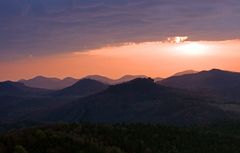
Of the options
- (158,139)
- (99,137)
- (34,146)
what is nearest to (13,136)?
(34,146)

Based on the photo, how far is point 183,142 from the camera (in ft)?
214

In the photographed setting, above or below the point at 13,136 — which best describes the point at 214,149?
below

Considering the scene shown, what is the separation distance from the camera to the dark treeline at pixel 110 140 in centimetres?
4572

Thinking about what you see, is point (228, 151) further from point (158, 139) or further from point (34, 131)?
point (34, 131)

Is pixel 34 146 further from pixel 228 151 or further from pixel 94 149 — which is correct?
pixel 228 151

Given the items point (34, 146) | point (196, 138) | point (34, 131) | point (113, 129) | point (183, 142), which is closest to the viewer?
point (34, 146)

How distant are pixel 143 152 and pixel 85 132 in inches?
277

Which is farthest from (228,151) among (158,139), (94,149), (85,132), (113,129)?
(94,149)

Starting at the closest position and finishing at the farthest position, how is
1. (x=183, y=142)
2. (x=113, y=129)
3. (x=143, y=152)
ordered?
(x=143, y=152) < (x=113, y=129) < (x=183, y=142)

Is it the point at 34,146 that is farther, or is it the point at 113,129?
the point at 113,129

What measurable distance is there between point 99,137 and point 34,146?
10.5 metres

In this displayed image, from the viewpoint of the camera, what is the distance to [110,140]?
178 ft

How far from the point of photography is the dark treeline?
45719mm

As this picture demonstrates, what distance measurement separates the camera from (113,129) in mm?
60969
